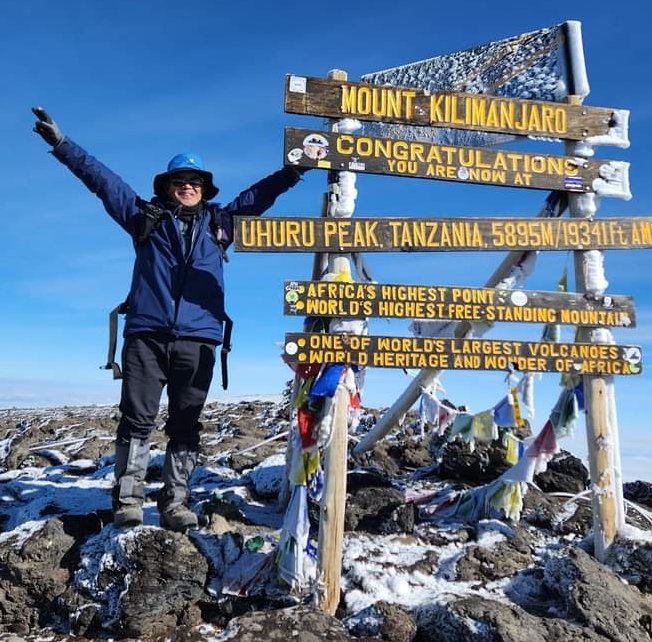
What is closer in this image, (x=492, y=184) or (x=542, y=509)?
(x=492, y=184)

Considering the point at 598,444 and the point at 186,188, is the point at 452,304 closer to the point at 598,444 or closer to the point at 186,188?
the point at 598,444

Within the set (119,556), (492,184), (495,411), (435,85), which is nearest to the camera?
(119,556)

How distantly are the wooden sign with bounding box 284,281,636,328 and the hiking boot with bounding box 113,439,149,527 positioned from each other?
1660 mm

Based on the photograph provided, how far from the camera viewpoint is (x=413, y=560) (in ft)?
15.4

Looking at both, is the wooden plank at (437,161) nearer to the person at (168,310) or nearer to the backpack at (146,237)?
the person at (168,310)

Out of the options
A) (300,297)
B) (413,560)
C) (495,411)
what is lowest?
(413,560)

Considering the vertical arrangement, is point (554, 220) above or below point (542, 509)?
above

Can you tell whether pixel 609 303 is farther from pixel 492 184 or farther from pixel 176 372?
pixel 176 372

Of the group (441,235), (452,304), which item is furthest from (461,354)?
(441,235)

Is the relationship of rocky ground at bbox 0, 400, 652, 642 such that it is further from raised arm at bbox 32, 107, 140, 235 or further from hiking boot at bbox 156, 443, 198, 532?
raised arm at bbox 32, 107, 140, 235

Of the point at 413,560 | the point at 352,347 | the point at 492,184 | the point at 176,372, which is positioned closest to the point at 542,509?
the point at 413,560

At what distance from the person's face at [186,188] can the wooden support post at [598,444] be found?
3.16 metres

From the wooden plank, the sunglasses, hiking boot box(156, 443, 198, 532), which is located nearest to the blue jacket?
the sunglasses

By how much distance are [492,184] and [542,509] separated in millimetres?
2929
